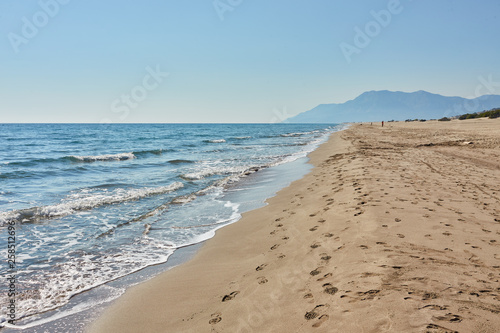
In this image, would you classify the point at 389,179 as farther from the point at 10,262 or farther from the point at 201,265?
the point at 10,262

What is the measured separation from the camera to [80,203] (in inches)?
412

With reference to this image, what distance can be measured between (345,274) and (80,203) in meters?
10.0

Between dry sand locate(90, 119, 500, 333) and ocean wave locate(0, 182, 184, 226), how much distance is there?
223 inches

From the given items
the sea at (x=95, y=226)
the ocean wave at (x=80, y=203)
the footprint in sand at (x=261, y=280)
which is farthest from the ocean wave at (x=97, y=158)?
the footprint in sand at (x=261, y=280)

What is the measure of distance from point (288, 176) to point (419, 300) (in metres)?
12.3

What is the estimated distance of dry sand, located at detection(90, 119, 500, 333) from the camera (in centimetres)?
293

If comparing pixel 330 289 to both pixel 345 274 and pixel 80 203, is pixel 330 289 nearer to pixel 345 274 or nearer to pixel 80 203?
pixel 345 274

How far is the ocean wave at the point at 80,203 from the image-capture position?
29.3 ft

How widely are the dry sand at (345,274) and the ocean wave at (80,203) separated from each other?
18.5 ft

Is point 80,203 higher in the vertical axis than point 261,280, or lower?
higher

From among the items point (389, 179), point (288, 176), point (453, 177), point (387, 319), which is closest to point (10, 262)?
point (387, 319)

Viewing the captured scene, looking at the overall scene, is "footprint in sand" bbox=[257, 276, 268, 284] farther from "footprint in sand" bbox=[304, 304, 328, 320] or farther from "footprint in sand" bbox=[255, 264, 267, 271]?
"footprint in sand" bbox=[304, 304, 328, 320]

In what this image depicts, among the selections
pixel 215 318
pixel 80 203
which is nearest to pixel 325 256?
pixel 215 318

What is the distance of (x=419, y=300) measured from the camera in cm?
297
